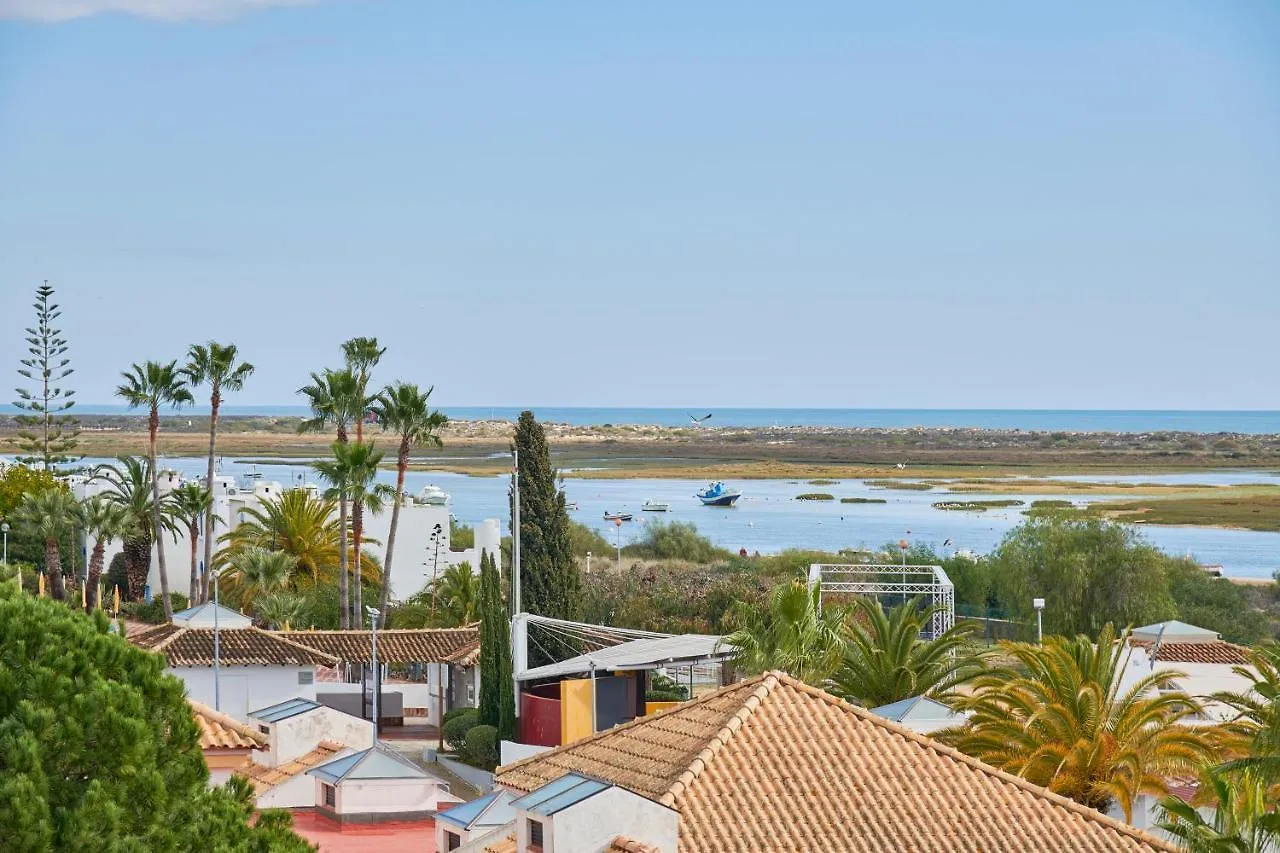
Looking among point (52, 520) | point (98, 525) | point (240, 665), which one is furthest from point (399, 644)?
point (98, 525)

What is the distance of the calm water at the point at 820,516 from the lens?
93.0m

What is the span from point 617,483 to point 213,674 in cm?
11662

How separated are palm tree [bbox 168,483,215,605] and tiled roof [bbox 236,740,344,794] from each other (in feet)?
93.7

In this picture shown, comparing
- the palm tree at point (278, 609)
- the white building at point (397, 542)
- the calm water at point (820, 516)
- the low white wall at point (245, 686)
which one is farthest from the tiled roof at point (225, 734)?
the calm water at point (820, 516)

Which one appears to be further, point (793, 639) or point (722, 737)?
point (793, 639)

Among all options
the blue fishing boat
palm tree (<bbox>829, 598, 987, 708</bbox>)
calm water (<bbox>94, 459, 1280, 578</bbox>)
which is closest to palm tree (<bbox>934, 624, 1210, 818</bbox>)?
palm tree (<bbox>829, 598, 987, 708</bbox>)

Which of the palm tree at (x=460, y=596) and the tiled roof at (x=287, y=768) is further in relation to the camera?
the palm tree at (x=460, y=596)

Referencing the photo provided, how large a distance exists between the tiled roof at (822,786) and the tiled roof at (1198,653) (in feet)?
68.9

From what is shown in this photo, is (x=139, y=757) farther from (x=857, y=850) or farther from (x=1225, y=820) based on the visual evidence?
(x=1225, y=820)

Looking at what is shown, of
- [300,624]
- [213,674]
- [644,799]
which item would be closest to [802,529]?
[300,624]

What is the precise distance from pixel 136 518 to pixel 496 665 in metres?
29.3

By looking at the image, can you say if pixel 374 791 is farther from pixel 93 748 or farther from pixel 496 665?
pixel 93 748

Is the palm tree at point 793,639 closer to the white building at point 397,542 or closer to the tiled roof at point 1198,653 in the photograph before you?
the tiled roof at point 1198,653

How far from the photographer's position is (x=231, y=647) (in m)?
37.9
